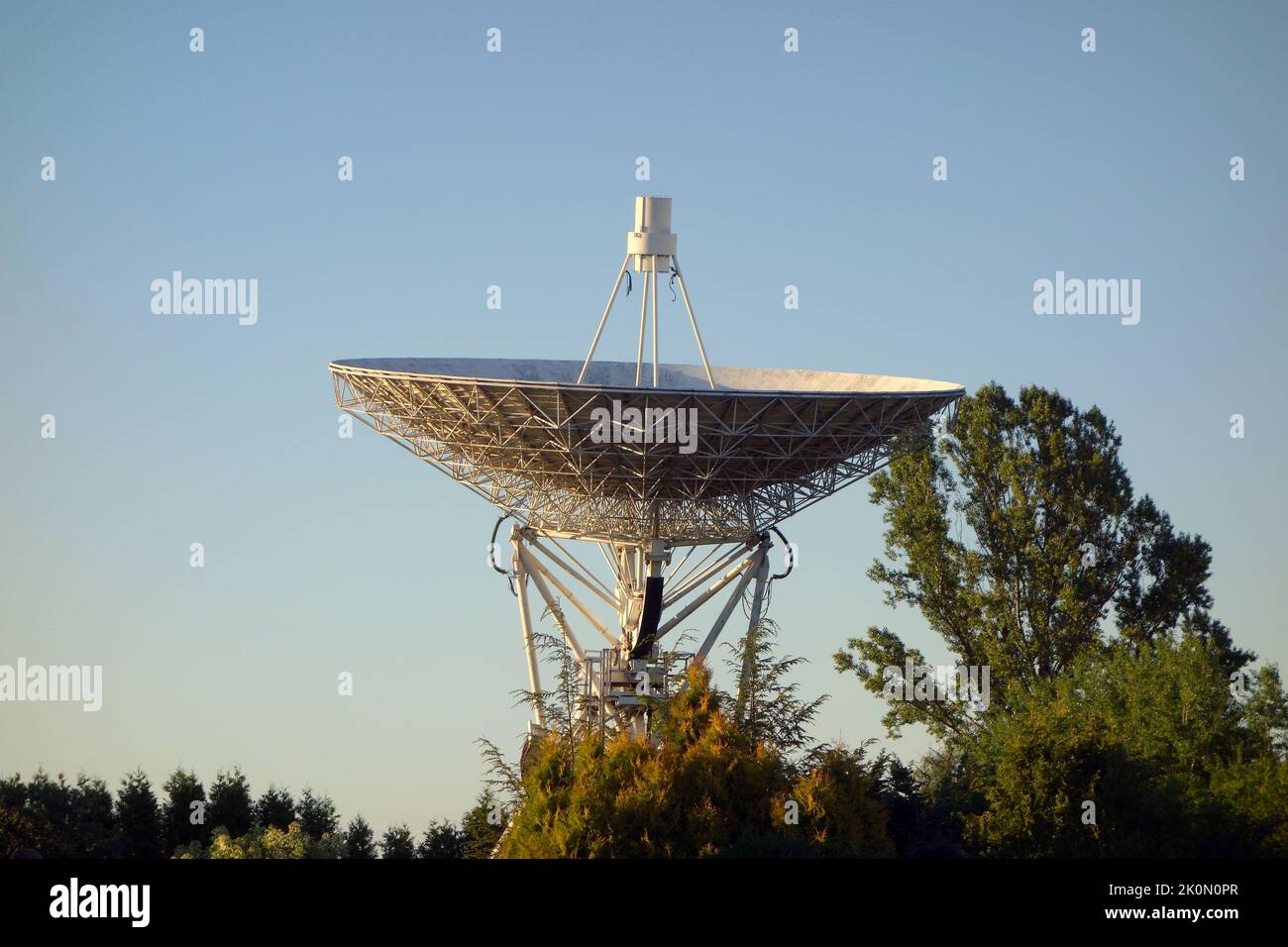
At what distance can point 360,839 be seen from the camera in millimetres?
63344

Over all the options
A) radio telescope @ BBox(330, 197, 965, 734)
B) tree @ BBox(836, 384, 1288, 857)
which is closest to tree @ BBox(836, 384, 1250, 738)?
tree @ BBox(836, 384, 1288, 857)

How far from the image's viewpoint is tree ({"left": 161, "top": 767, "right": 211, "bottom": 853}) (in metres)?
62.4

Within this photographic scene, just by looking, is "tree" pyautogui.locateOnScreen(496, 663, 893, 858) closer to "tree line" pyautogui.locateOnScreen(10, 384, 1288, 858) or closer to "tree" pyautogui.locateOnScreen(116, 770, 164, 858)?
"tree line" pyautogui.locateOnScreen(10, 384, 1288, 858)

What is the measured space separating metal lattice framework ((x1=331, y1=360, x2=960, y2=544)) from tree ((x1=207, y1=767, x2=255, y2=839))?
1277 cm

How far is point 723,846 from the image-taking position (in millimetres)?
45719

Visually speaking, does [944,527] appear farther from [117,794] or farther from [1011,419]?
[117,794]

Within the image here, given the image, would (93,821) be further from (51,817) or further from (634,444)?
(634,444)

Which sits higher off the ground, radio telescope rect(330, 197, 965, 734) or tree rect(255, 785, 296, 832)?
radio telescope rect(330, 197, 965, 734)

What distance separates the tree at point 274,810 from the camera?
63.9 m

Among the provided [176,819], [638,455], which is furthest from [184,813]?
[638,455]

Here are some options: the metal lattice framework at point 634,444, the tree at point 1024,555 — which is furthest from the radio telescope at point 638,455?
the tree at point 1024,555
